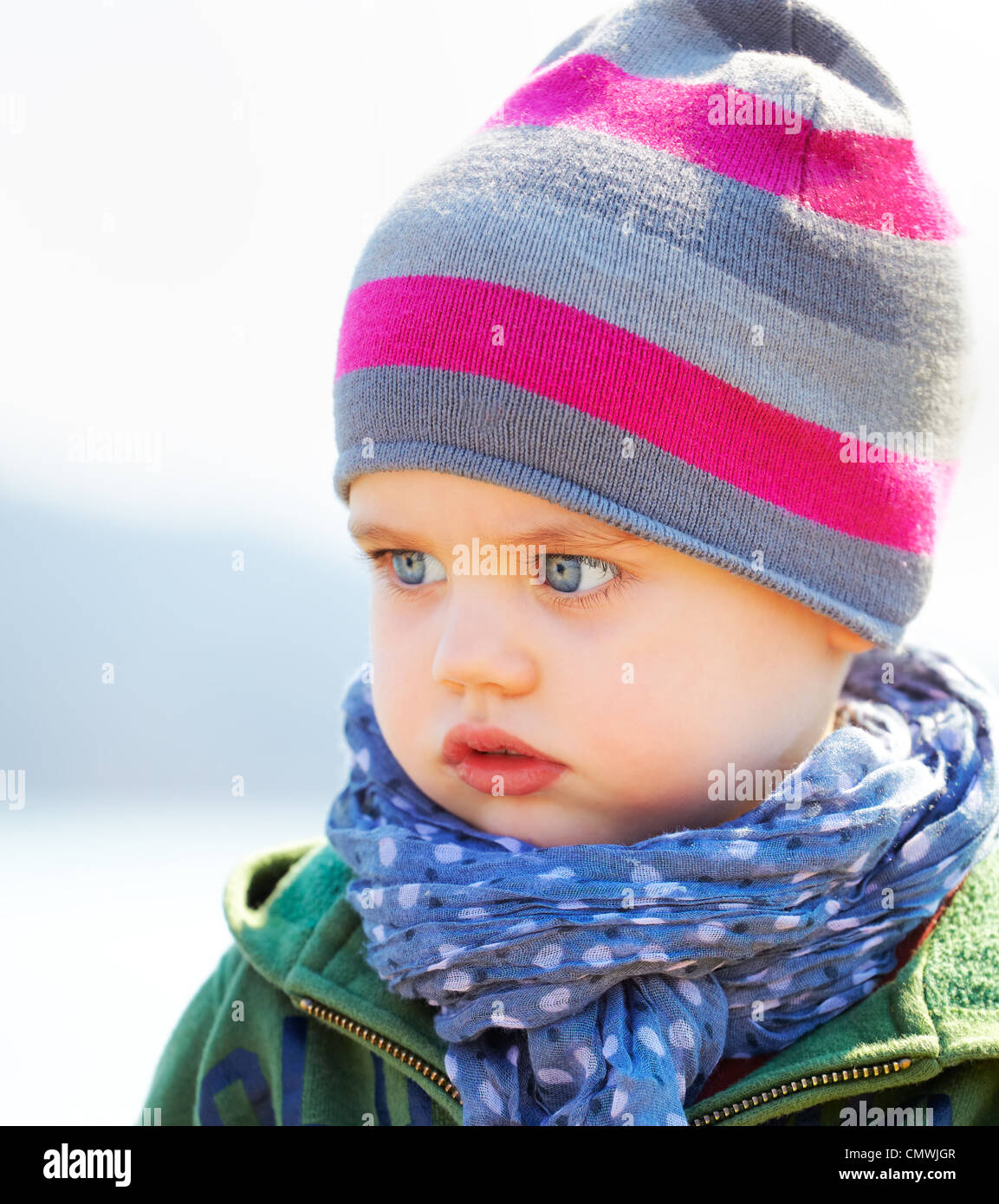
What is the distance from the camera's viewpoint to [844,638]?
1.10 metres

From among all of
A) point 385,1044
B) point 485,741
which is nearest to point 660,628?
point 485,741

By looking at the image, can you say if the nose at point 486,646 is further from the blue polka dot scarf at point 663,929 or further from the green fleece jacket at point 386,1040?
the green fleece jacket at point 386,1040

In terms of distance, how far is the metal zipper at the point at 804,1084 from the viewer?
949mm

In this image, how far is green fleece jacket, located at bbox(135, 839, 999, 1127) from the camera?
96 centimetres

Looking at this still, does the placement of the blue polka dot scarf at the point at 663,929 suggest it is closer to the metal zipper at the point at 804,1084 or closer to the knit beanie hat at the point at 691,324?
the metal zipper at the point at 804,1084

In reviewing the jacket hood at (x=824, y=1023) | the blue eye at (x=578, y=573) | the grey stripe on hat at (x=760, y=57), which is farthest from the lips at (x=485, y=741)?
the grey stripe on hat at (x=760, y=57)

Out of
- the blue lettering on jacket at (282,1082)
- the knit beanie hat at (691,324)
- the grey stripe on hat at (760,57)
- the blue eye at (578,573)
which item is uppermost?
the grey stripe on hat at (760,57)

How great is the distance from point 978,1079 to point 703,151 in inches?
31.8

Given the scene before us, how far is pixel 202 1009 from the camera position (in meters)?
1.29

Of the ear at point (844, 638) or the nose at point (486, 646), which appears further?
the ear at point (844, 638)

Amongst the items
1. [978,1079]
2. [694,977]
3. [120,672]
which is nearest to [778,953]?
[694,977]

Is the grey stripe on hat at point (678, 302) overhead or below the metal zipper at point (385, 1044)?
overhead

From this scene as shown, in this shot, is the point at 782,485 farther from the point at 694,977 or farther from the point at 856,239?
the point at 694,977

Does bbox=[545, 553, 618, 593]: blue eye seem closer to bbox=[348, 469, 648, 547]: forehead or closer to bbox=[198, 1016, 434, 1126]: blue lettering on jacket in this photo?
bbox=[348, 469, 648, 547]: forehead
